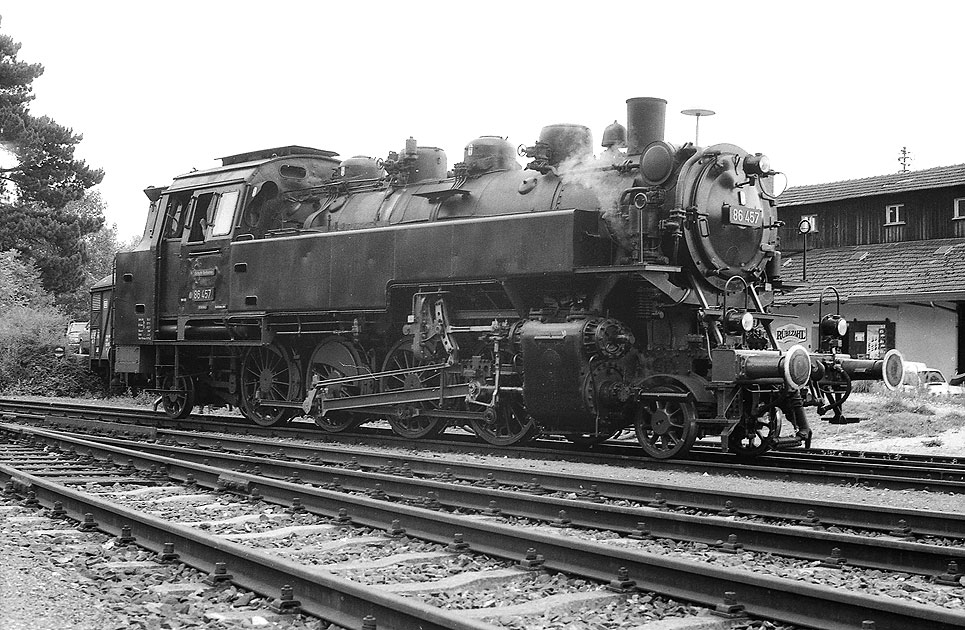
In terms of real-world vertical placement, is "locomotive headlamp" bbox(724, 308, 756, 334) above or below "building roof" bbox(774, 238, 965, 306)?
below

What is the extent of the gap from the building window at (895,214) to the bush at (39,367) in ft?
63.7

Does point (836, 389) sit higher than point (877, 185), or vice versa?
point (877, 185)

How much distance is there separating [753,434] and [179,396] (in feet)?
28.5

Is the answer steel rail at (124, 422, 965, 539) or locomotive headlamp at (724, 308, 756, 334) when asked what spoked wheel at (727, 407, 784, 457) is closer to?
locomotive headlamp at (724, 308, 756, 334)

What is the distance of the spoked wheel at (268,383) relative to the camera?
1329cm

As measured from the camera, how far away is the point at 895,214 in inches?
975

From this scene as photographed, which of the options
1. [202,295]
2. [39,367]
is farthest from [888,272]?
[39,367]

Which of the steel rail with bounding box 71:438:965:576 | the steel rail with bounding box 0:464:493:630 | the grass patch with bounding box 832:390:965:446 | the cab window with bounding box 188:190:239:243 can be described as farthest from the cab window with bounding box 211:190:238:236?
the grass patch with bounding box 832:390:965:446

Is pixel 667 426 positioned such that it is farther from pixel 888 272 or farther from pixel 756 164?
pixel 888 272

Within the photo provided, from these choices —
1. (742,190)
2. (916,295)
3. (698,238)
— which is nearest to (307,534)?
(698,238)

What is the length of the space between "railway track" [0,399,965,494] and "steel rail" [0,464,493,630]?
4982 mm

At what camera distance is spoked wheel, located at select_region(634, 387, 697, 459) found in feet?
31.3

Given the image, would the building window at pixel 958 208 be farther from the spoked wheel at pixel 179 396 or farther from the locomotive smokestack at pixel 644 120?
the spoked wheel at pixel 179 396

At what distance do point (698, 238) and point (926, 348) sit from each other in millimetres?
13761
